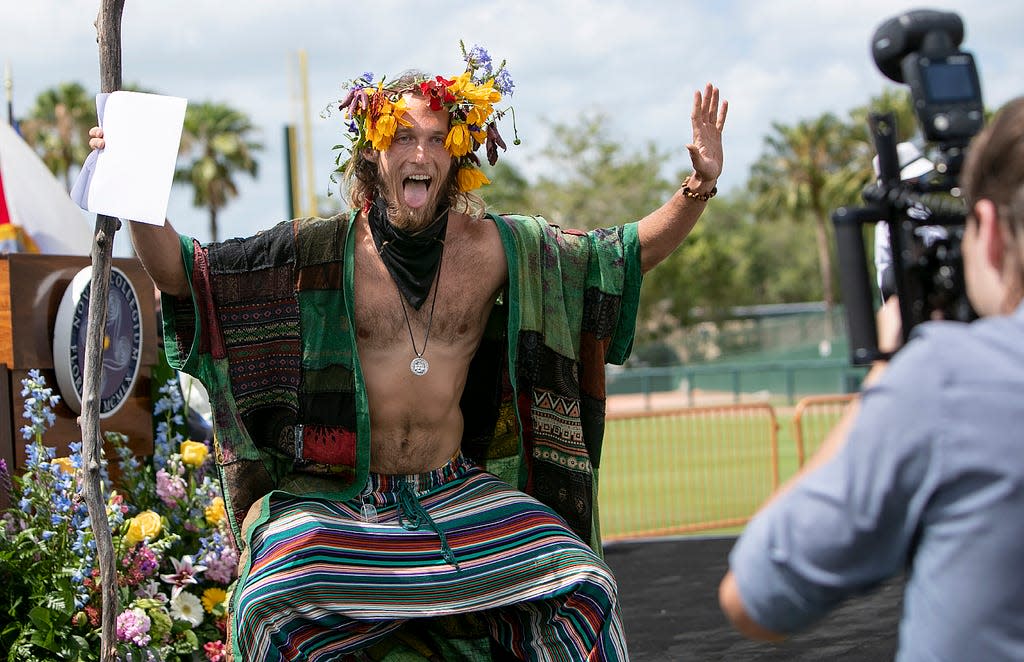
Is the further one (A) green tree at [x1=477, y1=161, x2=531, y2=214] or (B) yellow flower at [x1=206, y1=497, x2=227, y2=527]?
(A) green tree at [x1=477, y1=161, x2=531, y2=214]

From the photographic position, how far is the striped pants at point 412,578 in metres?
3.65

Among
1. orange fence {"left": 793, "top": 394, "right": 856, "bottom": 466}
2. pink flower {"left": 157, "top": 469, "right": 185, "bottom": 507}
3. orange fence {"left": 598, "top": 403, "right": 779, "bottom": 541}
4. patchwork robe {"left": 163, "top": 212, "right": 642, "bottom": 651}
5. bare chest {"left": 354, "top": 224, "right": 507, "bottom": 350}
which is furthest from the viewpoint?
orange fence {"left": 793, "top": 394, "right": 856, "bottom": 466}

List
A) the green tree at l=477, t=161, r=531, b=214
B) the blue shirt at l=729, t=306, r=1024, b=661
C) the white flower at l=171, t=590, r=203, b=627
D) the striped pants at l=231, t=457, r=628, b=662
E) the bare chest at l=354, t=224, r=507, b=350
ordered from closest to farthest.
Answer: the blue shirt at l=729, t=306, r=1024, b=661 → the striped pants at l=231, t=457, r=628, b=662 → the bare chest at l=354, t=224, r=507, b=350 → the white flower at l=171, t=590, r=203, b=627 → the green tree at l=477, t=161, r=531, b=214

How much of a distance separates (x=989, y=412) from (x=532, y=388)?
290 cm

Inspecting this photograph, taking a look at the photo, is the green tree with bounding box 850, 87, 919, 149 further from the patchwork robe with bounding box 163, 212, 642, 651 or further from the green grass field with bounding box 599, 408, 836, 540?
the patchwork robe with bounding box 163, 212, 642, 651

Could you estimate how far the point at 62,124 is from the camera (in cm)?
3706

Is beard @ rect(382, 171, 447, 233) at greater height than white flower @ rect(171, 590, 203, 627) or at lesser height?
greater

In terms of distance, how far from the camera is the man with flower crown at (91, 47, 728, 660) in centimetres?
378

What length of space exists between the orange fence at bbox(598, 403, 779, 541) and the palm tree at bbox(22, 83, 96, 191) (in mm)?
26730

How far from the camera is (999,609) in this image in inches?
58.4

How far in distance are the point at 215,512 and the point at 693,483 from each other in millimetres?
8442

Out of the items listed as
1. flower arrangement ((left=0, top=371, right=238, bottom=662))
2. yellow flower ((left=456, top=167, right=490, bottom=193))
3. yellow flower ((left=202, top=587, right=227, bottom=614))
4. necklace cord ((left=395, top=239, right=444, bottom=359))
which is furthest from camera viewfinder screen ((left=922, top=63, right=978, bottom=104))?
yellow flower ((left=202, top=587, right=227, bottom=614))

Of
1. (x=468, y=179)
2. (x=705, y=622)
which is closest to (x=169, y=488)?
(x=468, y=179)

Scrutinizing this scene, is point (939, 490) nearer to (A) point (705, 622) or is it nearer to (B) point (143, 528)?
(B) point (143, 528)
